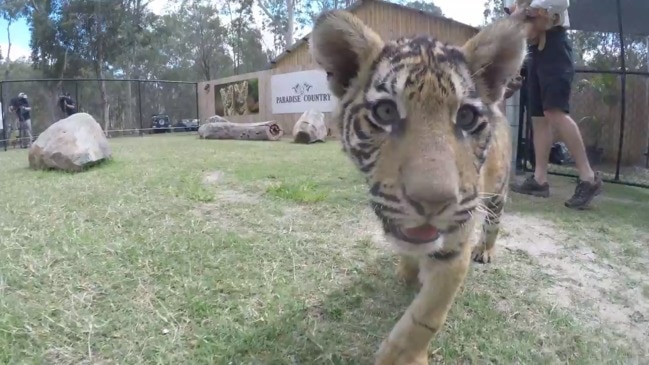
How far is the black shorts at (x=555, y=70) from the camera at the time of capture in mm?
5438

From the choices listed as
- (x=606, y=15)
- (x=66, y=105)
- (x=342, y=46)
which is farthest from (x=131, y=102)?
(x=342, y=46)

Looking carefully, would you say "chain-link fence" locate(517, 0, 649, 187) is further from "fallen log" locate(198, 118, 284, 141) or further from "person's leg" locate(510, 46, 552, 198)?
"fallen log" locate(198, 118, 284, 141)

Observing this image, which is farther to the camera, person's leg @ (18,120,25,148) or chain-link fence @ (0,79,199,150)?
chain-link fence @ (0,79,199,150)

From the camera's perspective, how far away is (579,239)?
173 inches

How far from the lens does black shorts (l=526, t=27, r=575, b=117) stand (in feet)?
17.8

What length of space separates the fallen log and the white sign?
3465 mm

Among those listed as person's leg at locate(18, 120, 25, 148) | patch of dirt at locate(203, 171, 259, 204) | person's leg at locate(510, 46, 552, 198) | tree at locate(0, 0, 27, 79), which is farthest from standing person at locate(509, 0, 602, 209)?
tree at locate(0, 0, 27, 79)

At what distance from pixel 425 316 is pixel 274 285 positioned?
111cm

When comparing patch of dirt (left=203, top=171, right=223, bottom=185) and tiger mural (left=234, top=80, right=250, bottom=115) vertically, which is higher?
tiger mural (left=234, top=80, right=250, bottom=115)

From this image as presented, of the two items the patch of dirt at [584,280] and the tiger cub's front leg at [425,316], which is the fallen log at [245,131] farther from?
the tiger cub's front leg at [425,316]

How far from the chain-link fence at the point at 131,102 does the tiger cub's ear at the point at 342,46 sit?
1033 inches

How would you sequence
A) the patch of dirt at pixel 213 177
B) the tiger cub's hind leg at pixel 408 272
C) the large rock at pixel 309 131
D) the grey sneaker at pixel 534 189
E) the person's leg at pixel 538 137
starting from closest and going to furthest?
the tiger cub's hind leg at pixel 408 272 → the person's leg at pixel 538 137 → the grey sneaker at pixel 534 189 → the patch of dirt at pixel 213 177 → the large rock at pixel 309 131

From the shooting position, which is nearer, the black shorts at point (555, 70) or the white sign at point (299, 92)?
the black shorts at point (555, 70)

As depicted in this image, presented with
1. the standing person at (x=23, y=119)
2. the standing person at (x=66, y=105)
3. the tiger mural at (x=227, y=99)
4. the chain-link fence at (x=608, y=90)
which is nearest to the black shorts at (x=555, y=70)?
the chain-link fence at (x=608, y=90)
